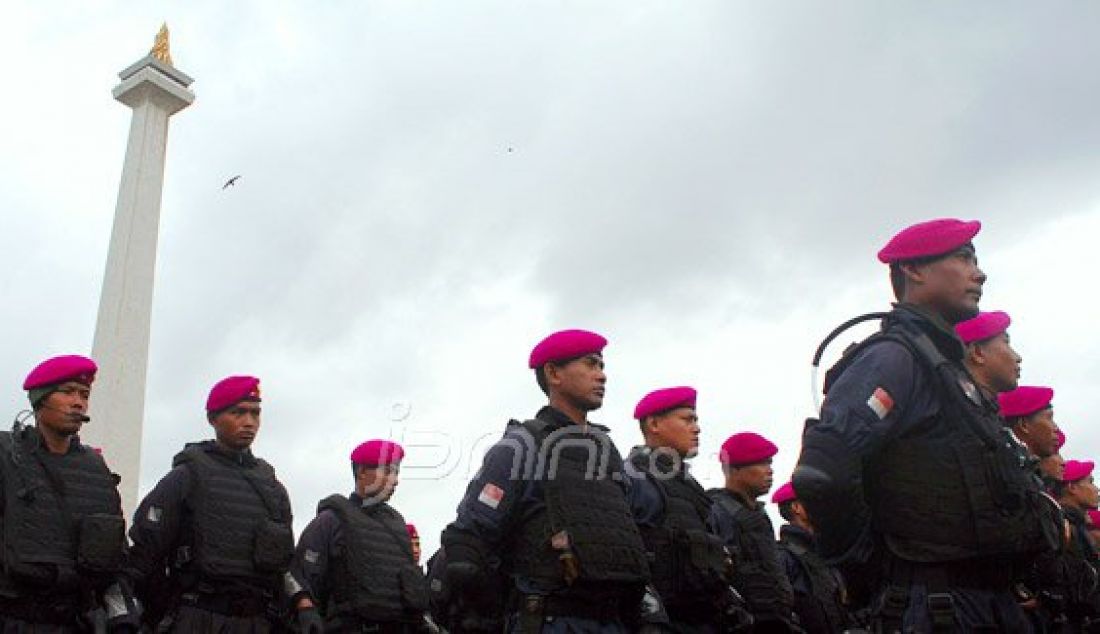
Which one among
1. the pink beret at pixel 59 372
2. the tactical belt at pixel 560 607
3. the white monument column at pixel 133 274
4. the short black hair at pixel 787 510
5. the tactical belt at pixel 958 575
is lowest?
the tactical belt at pixel 958 575

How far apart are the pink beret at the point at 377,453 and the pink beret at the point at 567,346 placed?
12.2ft

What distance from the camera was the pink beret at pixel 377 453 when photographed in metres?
9.28

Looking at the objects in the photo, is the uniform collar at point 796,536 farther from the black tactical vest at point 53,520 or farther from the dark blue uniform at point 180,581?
the black tactical vest at point 53,520

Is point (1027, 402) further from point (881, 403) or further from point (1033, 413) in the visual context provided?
point (881, 403)

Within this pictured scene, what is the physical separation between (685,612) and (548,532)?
210 centimetres

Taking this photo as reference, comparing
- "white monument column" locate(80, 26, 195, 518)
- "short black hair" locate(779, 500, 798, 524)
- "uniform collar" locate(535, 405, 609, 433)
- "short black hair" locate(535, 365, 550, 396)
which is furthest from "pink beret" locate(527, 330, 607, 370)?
"white monument column" locate(80, 26, 195, 518)

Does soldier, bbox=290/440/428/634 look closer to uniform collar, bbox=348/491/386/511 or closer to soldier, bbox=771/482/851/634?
uniform collar, bbox=348/491/386/511

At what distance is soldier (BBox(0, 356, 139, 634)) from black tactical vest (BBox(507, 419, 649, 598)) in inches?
103

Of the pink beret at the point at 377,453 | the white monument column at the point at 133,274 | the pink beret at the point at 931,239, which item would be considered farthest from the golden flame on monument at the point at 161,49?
the pink beret at the point at 931,239

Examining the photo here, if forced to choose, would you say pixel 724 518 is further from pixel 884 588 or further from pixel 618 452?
pixel 884 588

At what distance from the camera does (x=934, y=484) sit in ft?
12.2

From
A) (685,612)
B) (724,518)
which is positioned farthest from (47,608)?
(724,518)

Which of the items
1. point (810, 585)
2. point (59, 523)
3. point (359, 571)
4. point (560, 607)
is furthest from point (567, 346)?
point (810, 585)

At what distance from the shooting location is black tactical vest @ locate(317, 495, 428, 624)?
8.27 meters
